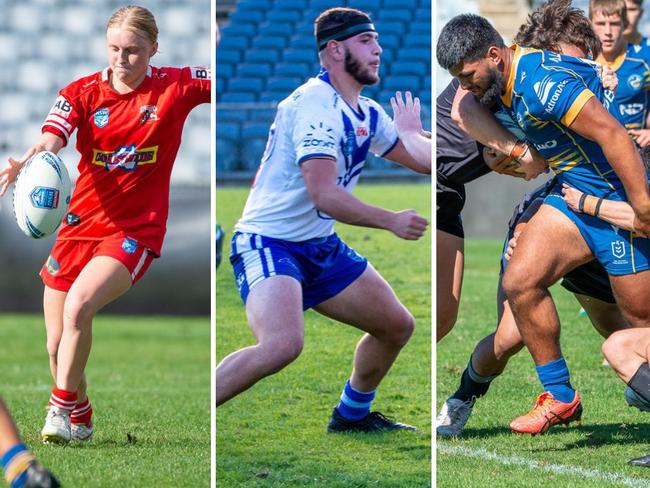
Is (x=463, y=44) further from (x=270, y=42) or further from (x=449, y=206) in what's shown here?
(x=449, y=206)

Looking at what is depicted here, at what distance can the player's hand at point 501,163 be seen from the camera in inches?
196

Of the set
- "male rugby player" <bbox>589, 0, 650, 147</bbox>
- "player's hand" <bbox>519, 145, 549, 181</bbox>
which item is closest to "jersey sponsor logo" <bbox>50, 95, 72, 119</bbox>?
"player's hand" <bbox>519, 145, 549, 181</bbox>

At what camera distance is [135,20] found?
506 cm

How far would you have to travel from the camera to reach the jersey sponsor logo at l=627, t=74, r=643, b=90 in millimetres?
8367

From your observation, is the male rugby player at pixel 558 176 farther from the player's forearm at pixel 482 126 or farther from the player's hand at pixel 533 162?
the player's forearm at pixel 482 126

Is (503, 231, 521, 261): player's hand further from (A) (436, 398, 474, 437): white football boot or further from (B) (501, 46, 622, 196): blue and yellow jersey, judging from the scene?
(A) (436, 398, 474, 437): white football boot

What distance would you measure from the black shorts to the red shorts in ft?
4.38

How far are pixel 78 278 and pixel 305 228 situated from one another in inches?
44.7

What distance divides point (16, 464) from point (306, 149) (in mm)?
1572

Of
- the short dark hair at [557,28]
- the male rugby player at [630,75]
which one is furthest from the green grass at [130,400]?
the male rugby player at [630,75]

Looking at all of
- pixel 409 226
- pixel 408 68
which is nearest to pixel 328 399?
pixel 409 226

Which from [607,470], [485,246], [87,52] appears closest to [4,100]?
[87,52]

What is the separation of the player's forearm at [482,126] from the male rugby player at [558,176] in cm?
18

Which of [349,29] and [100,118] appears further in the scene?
[100,118]
